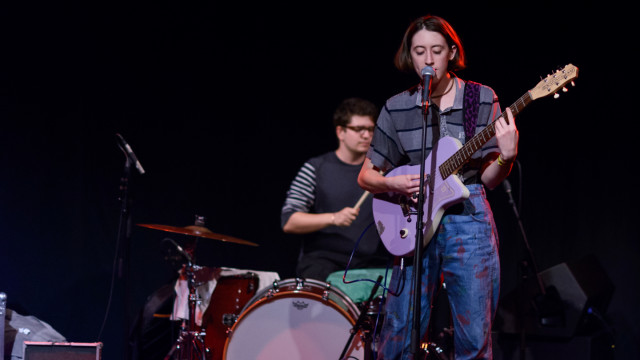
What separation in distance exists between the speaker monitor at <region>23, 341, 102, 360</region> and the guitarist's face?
96.5 inches

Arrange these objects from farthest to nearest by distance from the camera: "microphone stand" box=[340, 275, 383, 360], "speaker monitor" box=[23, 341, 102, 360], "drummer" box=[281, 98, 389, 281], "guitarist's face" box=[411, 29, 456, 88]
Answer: "drummer" box=[281, 98, 389, 281] < "speaker monitor" box=[23, 341, 102, 360] < "microphone stand" box=[340, 275, 383, 360] < "guitarist's face" box=[411, 29, 456, 88]

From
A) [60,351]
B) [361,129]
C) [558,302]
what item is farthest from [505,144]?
[60,351]

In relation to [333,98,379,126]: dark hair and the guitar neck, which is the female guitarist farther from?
[333,98,379,126]: dark hair

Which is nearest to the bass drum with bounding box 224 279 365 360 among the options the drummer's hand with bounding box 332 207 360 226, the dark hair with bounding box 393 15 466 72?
the drummer's hand with bounding box 332 207 360 226

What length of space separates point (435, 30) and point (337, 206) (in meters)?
2.08

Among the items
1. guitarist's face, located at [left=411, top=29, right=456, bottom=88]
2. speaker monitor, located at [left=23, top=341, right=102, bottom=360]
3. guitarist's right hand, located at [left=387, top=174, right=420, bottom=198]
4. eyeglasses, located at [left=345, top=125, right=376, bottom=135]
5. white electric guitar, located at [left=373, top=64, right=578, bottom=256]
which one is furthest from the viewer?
eyeglasses, located at [left=345, top=125, right=376, bottom=135]

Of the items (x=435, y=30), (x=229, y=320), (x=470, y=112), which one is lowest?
(x=229, y=320)

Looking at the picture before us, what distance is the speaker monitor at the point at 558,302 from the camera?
3943mm

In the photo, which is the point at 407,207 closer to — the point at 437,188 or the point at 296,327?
the point at 437,188

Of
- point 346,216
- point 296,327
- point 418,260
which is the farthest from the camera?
point 346,216

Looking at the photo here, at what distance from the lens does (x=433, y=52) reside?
2.64m

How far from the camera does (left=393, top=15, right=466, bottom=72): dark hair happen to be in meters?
2.67

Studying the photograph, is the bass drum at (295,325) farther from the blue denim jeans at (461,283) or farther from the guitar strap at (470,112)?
the guitar strap at (470,112)

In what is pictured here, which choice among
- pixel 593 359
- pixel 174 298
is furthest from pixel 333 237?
pixel 593 359
